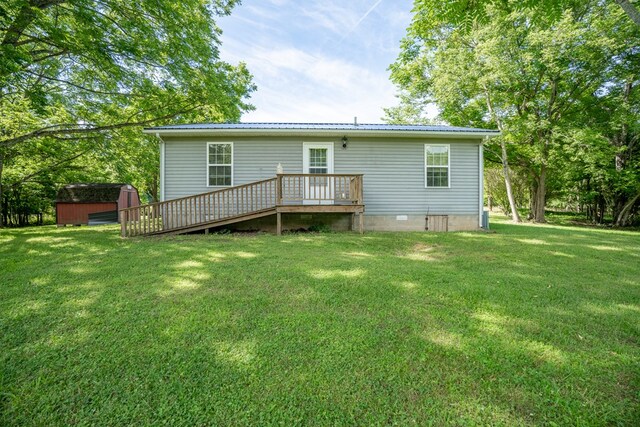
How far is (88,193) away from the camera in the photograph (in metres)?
14.5

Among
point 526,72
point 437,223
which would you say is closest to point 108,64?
point 437,223

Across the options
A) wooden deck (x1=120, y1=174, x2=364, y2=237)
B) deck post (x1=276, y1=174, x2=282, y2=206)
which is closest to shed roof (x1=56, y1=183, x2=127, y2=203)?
wooden deck (x1=120, y1=174, x2=364, y2=237)

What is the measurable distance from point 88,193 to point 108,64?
10.5 metres

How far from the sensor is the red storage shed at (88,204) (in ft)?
45.2

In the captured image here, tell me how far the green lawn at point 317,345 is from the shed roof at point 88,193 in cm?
1186

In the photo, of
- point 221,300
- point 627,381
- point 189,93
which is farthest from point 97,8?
point 627,381

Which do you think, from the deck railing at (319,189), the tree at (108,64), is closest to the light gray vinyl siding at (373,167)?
the deck railing at (319,189)

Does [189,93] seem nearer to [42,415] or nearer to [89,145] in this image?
[89,145]

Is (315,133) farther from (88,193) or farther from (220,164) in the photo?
(88,193)

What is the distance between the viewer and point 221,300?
3.19 m

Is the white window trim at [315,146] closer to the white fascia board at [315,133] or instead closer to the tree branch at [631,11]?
the white fascia board at [315,133]

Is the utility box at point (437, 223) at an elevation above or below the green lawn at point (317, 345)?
above

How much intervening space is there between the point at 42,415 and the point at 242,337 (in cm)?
127

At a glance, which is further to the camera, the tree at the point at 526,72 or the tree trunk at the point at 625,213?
the tree trunk at the point at 625,213
